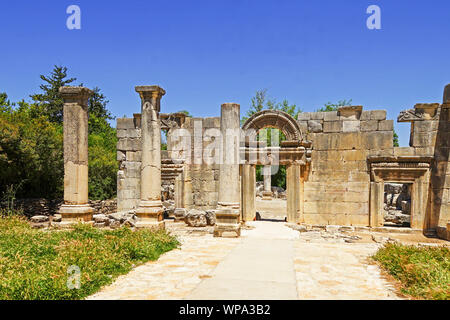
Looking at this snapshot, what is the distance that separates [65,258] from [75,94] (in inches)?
238

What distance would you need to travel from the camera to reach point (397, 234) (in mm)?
12781

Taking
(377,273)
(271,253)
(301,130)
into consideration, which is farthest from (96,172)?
(377,273)

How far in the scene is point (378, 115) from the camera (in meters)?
13.1

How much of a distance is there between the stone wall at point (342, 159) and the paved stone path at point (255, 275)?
474 centimetres

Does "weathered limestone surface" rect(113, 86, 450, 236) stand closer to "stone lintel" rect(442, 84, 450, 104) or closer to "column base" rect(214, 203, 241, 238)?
Answer: "stone lintel" rect(442, 84, 450, 104)

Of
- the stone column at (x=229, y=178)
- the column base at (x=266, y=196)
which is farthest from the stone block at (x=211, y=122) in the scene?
the column base at (x=266, y=196)

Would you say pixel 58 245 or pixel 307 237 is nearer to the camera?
pixel 58 245

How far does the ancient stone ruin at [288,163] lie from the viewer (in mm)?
10352

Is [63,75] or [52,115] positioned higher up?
[63,75]

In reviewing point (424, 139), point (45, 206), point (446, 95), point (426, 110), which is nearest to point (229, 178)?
point (424, 139)

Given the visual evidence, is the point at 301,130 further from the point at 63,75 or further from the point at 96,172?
the point at 63,75

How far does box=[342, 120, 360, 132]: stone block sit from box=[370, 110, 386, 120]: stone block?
61 centimetres

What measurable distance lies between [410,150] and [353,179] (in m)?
2.41

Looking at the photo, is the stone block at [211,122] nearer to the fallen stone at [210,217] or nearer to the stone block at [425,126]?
the fallen stone at [210,217]
